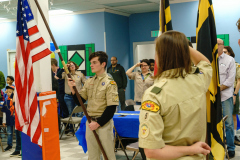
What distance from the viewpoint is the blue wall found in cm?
1134

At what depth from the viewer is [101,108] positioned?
11.2ft

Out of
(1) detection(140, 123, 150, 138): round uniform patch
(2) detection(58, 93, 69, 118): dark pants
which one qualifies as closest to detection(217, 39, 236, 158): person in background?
(1) detection(140, 123, 150, 138): round uniform patch

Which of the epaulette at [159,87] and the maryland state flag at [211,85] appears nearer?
the epaulette at [159,87]

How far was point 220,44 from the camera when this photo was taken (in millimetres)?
4664

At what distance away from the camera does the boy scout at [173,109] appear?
1390 mm

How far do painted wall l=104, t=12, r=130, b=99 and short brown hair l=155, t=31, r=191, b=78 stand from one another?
336 inches

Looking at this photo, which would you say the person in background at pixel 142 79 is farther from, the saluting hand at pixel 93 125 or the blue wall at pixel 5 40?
the blue wall at pixel 5 40

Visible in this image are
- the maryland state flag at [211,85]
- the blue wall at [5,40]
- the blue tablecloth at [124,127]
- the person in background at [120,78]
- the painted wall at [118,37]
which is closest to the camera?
the maryland state flag at [211,85]

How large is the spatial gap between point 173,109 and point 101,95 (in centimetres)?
206

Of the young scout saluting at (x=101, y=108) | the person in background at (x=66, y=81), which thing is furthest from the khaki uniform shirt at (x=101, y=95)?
the person in background at (x=66, y=81)

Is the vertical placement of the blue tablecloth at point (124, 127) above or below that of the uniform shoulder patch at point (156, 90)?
below

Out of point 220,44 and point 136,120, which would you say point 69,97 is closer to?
point 136,120

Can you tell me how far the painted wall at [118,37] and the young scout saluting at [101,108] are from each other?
652 centimetres

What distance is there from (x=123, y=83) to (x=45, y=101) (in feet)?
18.5
